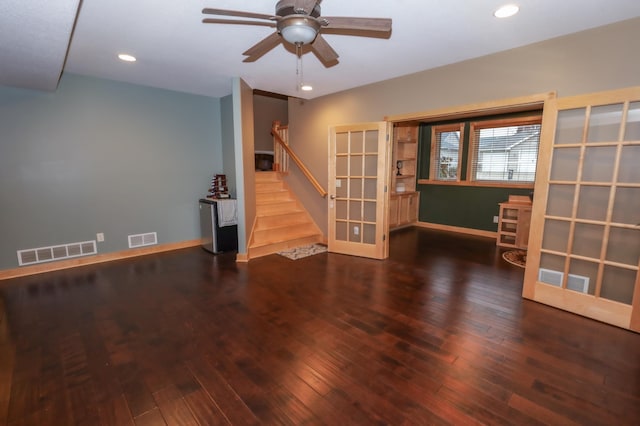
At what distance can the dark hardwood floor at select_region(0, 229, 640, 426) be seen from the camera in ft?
5.65

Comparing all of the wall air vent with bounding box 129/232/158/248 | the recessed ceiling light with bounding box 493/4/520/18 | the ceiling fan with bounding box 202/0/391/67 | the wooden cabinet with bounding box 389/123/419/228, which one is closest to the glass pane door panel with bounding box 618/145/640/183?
the recessed ceiling light with bounding box 493/4/520/18

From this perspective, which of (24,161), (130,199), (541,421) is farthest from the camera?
(130,199)

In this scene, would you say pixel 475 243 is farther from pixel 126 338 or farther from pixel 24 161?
pixel 24 161

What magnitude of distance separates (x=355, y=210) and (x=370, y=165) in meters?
0.75

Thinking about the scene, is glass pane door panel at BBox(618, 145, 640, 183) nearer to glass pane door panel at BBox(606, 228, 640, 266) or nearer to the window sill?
glass pane door panel at BBox(606, 228, 640, 266)

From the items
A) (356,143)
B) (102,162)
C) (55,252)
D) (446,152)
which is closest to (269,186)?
(356,143)

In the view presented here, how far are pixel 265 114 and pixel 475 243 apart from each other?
221 inches

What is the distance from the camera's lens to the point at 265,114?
7555 mm

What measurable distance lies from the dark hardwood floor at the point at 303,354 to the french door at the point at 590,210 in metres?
0.24

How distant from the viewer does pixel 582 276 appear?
2824 millimetres

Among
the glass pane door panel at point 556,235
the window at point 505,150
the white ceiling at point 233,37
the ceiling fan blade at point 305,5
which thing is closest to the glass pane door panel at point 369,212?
the white ceiling at point 233,37

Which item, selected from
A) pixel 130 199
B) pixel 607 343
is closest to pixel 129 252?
pixel 130 199

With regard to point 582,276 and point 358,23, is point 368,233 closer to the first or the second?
point 582,276

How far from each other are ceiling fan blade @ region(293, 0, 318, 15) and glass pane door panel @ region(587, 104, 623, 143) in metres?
2.64
